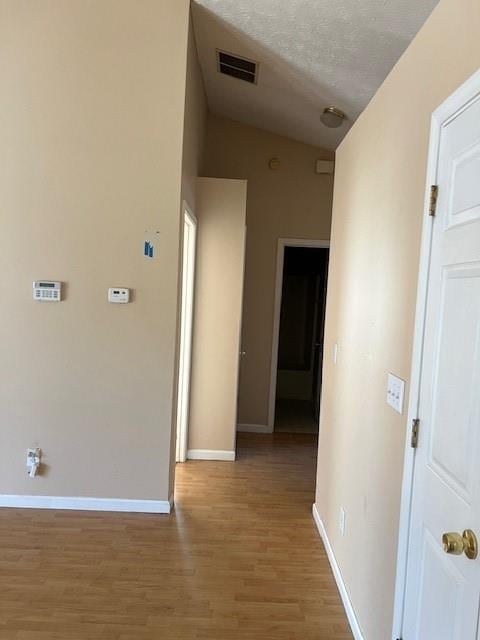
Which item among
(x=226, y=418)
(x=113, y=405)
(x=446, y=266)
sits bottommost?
(x=226, y=418)

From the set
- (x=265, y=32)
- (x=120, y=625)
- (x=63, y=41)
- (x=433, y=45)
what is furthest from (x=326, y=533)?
(x=63, y=41)

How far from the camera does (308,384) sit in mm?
6590

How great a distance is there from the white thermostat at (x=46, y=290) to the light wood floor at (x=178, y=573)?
1.40 metres

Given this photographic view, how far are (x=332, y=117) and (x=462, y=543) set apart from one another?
3.40 m

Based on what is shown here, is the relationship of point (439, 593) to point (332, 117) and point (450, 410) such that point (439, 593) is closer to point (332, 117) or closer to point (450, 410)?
point (450, 410)

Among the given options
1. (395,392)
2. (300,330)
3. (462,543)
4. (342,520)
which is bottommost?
(342,520)

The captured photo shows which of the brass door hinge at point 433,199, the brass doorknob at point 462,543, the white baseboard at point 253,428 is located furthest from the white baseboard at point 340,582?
the white baseboard at point 253,428

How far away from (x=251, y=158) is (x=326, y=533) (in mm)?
3529

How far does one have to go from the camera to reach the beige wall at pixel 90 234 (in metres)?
2.86

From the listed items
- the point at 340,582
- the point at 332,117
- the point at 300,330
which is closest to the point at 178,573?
the point at 340,582

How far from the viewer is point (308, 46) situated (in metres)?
2.85

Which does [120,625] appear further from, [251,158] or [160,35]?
[251,158]

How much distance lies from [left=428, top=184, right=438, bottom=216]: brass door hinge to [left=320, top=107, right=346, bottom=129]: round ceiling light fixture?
254cm

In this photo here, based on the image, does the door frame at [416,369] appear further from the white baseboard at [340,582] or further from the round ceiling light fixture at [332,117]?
the round ceiling light fixture at [332,117]
